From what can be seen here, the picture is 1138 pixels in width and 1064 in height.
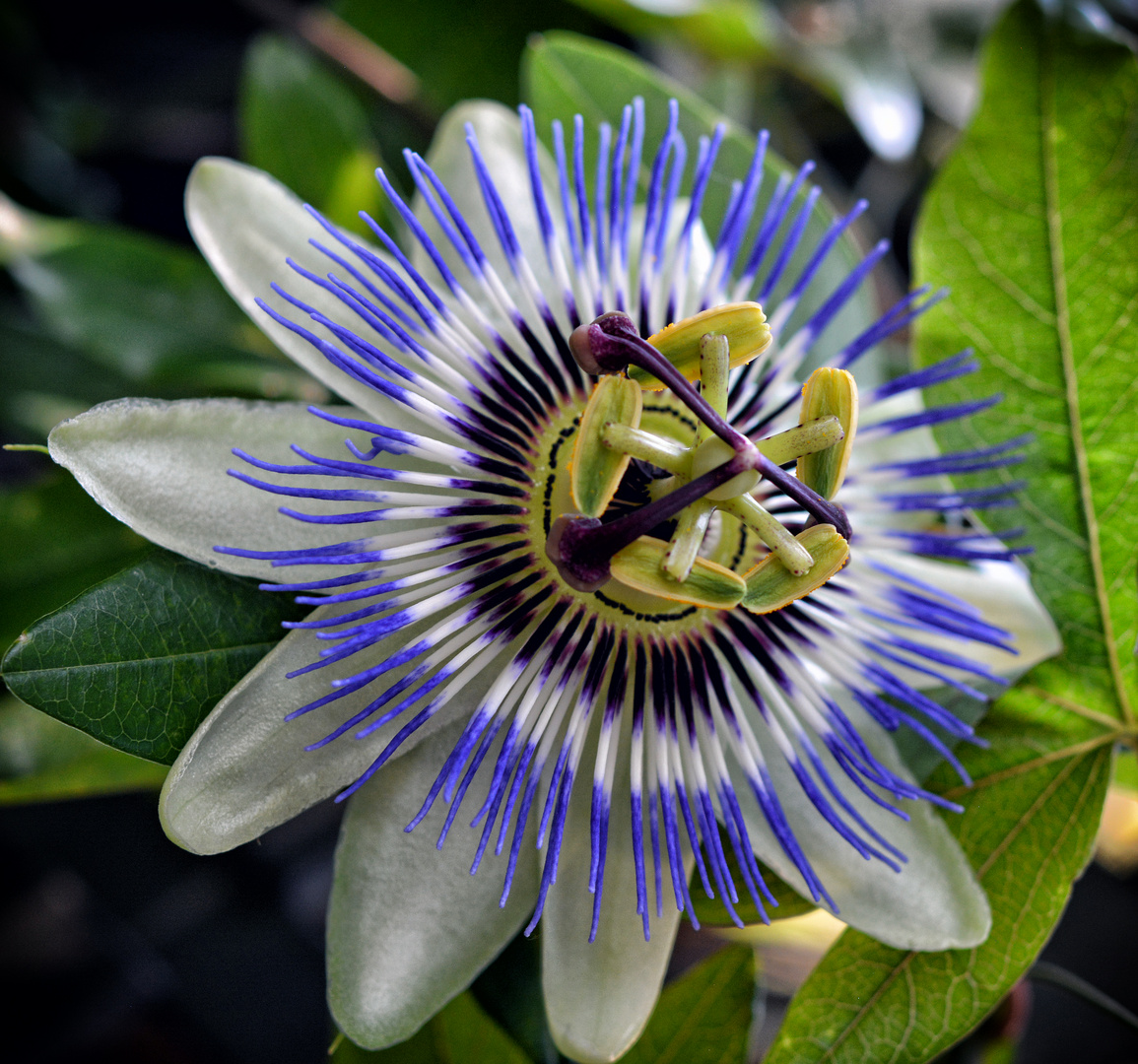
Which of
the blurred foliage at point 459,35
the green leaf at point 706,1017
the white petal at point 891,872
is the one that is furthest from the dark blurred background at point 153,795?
the white petal at point 891,872

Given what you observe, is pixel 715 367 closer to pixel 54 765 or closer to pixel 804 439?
pixel 804 439

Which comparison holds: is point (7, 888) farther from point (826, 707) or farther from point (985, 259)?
point (985, 259)

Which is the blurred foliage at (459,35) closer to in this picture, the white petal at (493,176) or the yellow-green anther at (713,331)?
the white petal at (493,176)

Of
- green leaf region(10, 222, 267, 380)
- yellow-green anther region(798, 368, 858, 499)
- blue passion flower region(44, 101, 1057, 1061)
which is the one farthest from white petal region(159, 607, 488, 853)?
green leaf region(10, 222, 267, 380)

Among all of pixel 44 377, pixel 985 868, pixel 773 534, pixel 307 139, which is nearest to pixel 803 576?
pixel 773 534

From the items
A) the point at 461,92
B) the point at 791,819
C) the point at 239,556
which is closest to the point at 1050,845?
the point at 791,819

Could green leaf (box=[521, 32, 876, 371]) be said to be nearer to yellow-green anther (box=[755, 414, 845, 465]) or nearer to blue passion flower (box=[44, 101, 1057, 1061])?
blue passion flower (box=[44, 101, 1057, 1061])
